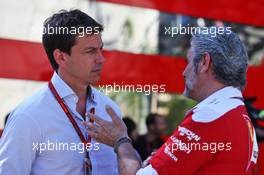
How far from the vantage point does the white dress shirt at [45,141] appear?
5.18ft

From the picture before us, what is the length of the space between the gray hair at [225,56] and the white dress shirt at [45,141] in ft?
1.47

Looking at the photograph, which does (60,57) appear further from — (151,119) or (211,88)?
(151,119)

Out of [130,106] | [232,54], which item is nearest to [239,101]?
[232,54]

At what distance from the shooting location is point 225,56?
4.74 ft

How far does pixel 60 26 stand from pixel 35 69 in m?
0.85

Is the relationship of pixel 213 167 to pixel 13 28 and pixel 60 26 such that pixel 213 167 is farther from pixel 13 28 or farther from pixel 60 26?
pixel 13 28

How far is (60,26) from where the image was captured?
5.69 feet

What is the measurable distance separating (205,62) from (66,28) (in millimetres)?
496

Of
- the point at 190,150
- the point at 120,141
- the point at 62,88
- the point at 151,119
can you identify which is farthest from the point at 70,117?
the point at 151,119

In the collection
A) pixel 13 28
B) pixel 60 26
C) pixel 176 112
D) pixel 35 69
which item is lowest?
pixel 176 112

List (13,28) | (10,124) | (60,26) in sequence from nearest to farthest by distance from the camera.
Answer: (10,124) < (60,26) < (13,28)

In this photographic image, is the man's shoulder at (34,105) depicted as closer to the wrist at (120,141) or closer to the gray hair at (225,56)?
the wrist at (120,141)

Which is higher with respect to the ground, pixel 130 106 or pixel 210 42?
pixel 210 42

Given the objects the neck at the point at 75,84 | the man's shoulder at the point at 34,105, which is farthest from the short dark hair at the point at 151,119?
the man's shoulder at the point at 34,105
